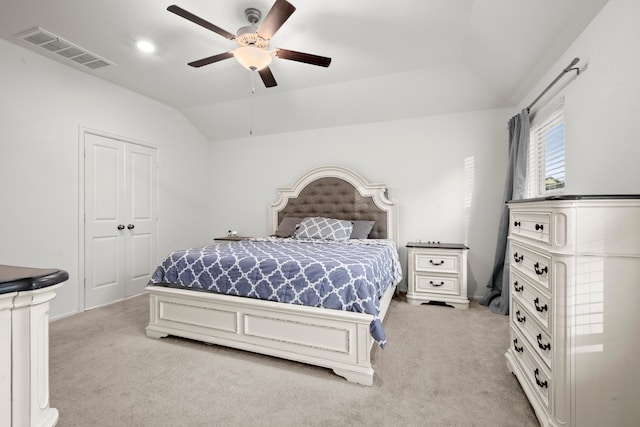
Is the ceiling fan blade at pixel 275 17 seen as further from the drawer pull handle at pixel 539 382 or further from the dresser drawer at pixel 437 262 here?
the dresser drawer at pixel 437 262

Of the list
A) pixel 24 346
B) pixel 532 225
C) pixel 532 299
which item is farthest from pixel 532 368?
pixel 24 346

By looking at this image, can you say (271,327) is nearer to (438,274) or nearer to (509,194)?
(438,274)

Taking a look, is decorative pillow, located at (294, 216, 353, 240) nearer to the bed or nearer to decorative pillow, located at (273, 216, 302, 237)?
decorative pillow, located at (273, 216, 302, 237)

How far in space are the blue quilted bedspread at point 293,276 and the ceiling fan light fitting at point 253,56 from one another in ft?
5.04

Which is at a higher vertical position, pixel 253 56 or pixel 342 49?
pixel 342 49

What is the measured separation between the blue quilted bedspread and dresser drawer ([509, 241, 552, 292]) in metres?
0.92

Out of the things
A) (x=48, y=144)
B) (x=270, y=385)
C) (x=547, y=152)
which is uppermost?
(x=48, y=144)

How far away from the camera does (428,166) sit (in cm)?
392

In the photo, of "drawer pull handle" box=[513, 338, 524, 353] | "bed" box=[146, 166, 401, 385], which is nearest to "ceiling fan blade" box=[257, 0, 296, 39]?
"bed" box=[146, 166, 401, 385]

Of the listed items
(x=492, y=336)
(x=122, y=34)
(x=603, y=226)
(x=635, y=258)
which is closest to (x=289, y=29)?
(x=122, y=34)

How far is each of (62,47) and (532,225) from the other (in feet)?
13.8

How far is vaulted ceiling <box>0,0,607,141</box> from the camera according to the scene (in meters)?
2.28

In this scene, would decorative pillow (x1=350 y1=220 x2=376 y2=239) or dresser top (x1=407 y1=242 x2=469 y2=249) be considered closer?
dresser top (x1=407 y1=242 x2=469 y2=249)

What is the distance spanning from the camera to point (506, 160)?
3.60 meters
